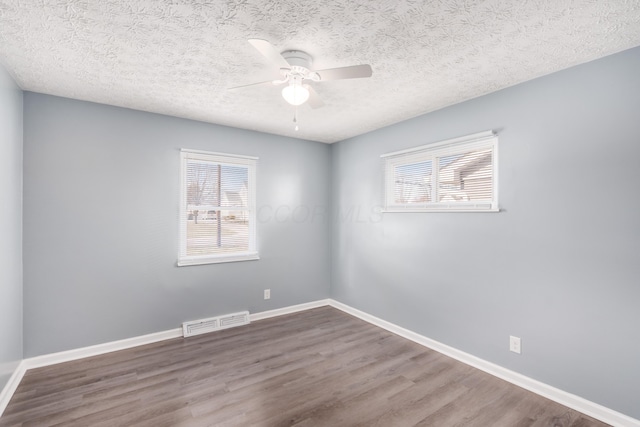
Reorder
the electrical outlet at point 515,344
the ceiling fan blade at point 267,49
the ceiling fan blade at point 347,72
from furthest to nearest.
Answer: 1. the electrical outlet at point 515,344
2. the ceiling fan blade at point 347,72
3. the ceiling fan blade at point 267,49

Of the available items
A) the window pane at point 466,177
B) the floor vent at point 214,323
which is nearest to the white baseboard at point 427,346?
the floor vent at point 214,323

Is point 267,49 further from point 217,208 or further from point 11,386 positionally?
point 11,386

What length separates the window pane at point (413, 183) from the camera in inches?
132

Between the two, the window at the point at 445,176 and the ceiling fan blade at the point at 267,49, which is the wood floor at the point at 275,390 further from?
the ceiling fan blade at the point at 267,49

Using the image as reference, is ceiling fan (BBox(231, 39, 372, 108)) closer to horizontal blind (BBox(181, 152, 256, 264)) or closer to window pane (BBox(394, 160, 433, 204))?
window pane (BBox(394, 160, 433, 204))

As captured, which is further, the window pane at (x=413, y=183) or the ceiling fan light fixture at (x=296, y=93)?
the window pane at (x=413, y=183)

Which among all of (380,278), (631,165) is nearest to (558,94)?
(631,165)

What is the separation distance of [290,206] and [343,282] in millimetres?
1426

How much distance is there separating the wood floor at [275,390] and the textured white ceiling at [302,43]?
260cm

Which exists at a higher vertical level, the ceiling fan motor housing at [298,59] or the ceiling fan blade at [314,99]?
the ceiling fan motor housing at [298,59]

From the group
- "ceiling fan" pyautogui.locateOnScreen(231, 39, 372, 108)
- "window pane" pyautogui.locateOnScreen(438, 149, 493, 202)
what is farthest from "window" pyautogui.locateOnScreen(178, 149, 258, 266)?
"window pane" pyautogui.locateOnScreen(438, 149, 493, 202)

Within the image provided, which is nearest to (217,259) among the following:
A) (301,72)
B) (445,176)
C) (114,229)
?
(114,229)

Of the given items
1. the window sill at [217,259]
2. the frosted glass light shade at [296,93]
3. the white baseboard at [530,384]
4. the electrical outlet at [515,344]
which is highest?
the frosted glass light shade at [296,93]

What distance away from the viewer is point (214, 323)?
11.9ft
